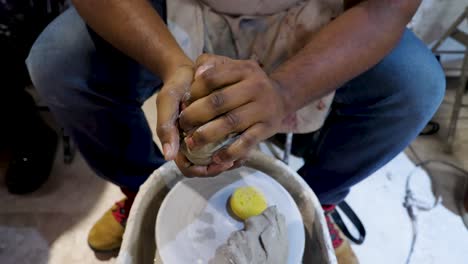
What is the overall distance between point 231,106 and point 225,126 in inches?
1.2

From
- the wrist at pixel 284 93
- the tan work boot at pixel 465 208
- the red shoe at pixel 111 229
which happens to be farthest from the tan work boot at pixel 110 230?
the tan work boot at pixel 465 208

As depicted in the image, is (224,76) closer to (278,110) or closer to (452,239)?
(278,110)

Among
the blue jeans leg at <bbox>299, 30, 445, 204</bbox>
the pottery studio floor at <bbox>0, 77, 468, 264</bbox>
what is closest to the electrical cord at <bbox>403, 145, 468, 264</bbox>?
the pottery studio floor at <bbox>0, 77, 468, 264</bbox>

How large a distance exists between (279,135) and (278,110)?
0.69m

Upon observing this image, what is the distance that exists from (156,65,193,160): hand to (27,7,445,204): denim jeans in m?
0.23

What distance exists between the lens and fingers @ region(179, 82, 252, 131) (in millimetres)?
534

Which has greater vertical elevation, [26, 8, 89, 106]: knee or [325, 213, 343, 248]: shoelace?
[26, 8, 89, 106]: knee

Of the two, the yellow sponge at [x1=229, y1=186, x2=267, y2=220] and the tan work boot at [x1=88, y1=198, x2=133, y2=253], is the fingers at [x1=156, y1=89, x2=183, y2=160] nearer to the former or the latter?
the yellow sponge at [x1=229, y1=186, x2=267, y2=220]

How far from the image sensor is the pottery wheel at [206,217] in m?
0.64

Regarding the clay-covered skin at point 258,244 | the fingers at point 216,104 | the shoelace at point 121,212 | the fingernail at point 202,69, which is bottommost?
the shoelace at point 121,212

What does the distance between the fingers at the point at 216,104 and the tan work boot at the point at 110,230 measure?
55 cm

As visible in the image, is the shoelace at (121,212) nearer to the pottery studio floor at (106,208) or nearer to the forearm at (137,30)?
the pottery studio floor at (106,208)

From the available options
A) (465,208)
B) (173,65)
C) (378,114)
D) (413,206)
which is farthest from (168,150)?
(465,208)

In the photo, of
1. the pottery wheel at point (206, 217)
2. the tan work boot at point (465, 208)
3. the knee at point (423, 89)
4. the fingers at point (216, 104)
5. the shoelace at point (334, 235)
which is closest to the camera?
the fingers at point (216, 104)
